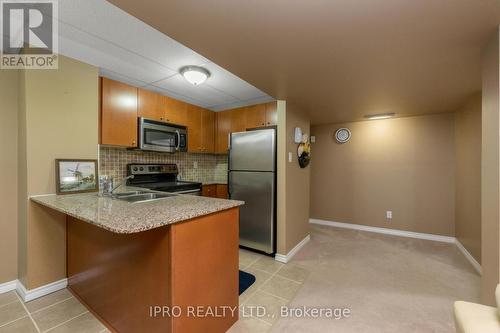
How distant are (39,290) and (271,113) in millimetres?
3327

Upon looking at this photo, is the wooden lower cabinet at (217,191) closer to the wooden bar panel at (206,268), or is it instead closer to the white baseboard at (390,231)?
the white baseboard at (390,231)

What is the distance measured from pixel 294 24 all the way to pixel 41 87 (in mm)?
2245

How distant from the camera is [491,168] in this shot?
1.40m

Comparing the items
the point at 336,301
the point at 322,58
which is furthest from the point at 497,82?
the point at 336,301

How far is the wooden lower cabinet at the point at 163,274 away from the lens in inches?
46.2

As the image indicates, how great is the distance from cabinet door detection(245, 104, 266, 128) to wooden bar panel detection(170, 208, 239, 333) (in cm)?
216

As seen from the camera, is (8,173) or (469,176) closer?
(8,173)

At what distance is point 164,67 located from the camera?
7.69ft

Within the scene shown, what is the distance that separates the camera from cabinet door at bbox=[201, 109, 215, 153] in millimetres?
3803

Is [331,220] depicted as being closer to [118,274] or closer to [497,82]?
[497,82]

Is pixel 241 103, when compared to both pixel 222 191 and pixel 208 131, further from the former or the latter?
pixel 222 191

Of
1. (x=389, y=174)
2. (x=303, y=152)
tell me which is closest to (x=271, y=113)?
(x=303, y=152)

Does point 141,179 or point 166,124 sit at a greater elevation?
point 166,124
